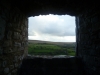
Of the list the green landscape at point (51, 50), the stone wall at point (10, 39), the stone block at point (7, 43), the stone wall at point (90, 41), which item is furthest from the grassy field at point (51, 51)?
the stone block at point (7, 43)

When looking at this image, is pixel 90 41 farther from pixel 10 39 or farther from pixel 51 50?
pixel 51 50

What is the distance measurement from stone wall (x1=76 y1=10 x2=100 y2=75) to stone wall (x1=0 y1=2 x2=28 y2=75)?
162 centimetres

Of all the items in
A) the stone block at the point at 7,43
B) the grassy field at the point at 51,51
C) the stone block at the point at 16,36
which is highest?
the stone block at the point at 16,36

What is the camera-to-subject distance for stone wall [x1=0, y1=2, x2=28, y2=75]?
89.7 inches

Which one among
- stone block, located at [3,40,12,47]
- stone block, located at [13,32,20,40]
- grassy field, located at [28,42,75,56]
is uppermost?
stone block, located at [13,32,20,40]

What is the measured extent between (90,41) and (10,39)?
1.75 meters

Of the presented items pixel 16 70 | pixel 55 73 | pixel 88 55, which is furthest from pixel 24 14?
pixel 88 55

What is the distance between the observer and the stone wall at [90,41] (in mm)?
2356

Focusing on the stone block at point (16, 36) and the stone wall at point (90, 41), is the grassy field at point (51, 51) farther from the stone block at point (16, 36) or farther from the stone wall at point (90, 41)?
the stone block at point (16, 36)

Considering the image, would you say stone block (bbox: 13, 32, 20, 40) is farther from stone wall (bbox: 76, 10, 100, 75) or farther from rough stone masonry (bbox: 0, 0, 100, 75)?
stone wall (bbox: 76, 10, 100, 75)

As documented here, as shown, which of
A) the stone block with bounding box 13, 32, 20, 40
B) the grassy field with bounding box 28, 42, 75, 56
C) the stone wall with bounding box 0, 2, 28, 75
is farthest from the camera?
the grassy field with bounding box 28, 42, 75, 56

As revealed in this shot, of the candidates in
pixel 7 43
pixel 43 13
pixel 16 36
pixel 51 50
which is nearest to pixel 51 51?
pixel 51 50

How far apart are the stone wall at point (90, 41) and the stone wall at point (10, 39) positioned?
1621 mm

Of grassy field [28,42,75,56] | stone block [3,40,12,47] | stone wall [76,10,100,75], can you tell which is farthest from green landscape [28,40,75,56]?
stone block [3,40,12,47]
